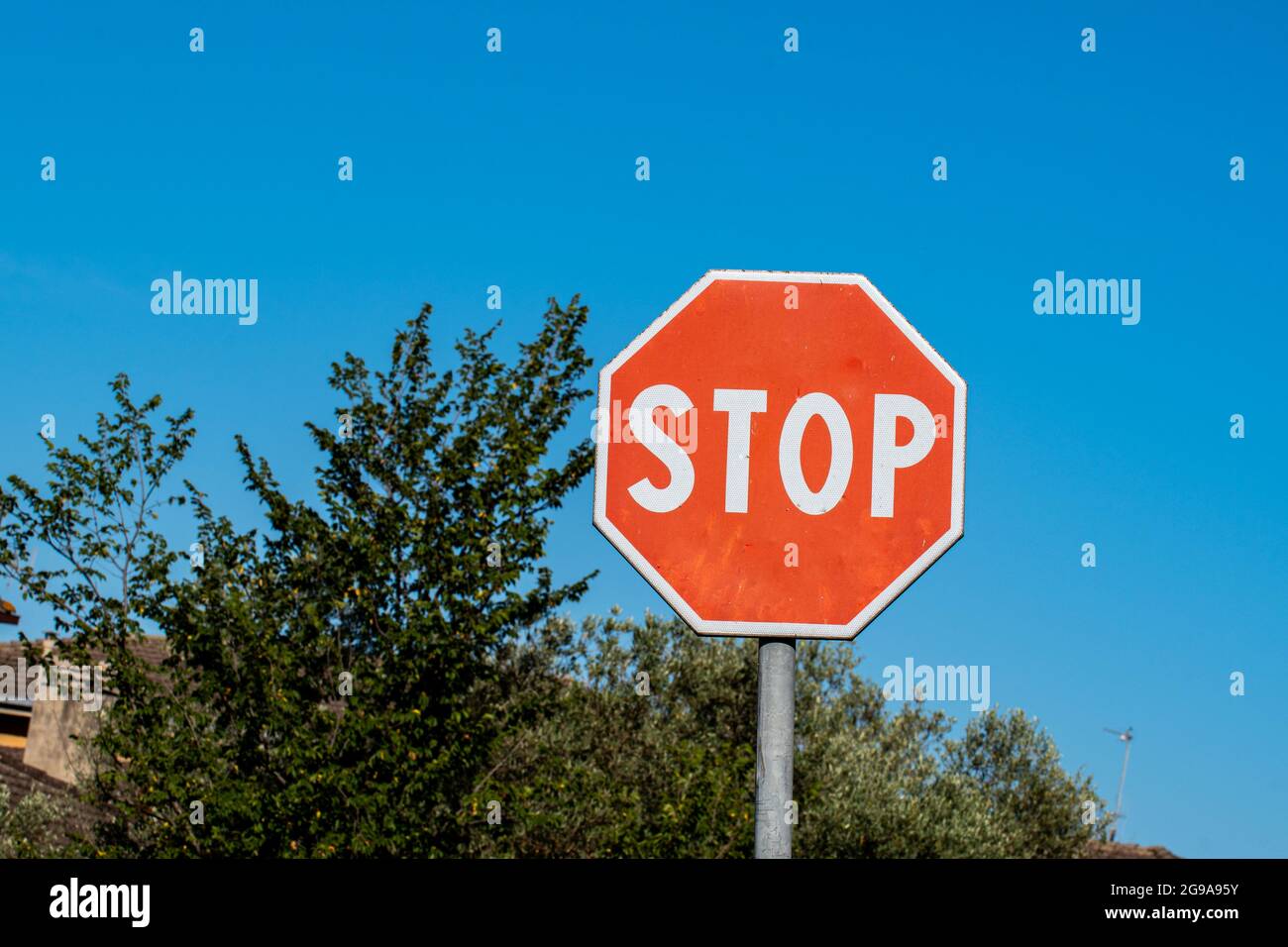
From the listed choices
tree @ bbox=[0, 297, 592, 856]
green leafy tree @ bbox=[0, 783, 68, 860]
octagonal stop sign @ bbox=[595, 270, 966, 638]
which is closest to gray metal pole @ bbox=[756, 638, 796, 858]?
octagonal stop sign @ bbox=[595, 270, 966, 638]

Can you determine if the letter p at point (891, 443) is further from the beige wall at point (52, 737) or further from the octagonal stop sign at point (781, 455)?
the beige wall at point (52, 737)

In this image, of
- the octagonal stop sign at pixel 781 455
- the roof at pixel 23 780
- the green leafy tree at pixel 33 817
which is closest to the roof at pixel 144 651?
the roof at pixel 23 780

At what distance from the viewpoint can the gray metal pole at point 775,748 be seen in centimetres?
366

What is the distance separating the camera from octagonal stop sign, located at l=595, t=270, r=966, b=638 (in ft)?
13.0

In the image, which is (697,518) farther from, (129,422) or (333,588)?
(129,422)

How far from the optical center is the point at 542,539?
62.7 ft

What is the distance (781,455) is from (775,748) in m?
0.85

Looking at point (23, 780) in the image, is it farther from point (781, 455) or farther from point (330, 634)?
point (781, 455)

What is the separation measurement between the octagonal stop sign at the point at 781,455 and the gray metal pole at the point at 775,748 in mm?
79

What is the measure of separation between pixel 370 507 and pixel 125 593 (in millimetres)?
3586

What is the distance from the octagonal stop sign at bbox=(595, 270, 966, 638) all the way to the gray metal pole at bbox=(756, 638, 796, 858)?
0.08 m
